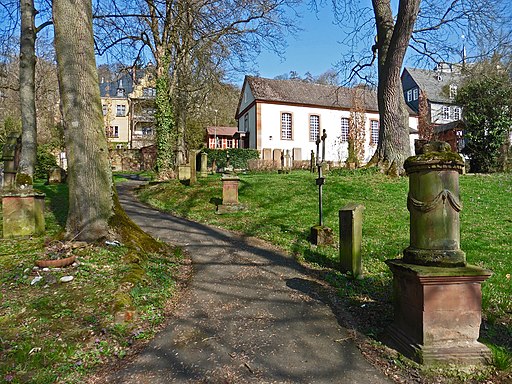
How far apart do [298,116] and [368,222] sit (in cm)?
2908

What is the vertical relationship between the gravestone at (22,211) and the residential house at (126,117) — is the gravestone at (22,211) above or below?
below

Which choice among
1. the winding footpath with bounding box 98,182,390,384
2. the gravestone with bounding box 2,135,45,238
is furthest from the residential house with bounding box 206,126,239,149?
the winding footpath with bounding box 98,182,390,384

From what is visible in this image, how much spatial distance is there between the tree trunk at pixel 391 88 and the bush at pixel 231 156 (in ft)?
58.9

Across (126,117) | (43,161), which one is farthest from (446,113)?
(126,117)

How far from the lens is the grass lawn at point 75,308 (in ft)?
9.99

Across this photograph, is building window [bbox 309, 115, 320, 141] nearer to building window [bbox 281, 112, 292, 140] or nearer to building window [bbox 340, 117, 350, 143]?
building window [bbox 281, 112, 292, 140]

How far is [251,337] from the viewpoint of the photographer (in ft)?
12.0

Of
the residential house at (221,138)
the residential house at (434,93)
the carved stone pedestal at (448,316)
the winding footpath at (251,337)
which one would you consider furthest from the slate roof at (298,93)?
the carved stone pedestal at (448,316)

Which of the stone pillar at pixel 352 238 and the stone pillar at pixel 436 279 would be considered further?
the stone pillar at pixel 352 238

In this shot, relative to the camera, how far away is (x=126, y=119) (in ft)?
194

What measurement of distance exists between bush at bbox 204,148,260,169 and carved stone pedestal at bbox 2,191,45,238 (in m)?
24.6

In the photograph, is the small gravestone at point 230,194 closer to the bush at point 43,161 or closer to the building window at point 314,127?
the bush at point 43,161

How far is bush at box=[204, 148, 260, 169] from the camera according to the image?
31.7m

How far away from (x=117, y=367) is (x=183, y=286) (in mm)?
2030
